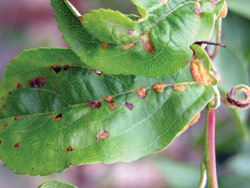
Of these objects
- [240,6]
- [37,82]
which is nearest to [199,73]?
[37,82]

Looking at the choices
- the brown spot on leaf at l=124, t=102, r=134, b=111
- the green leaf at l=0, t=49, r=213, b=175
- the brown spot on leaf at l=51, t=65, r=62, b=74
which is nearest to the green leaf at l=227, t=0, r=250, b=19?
the green leaf at l=0, t=49, r=213, b=175

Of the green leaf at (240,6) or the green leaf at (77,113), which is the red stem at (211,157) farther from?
the green leaf at (240,6)

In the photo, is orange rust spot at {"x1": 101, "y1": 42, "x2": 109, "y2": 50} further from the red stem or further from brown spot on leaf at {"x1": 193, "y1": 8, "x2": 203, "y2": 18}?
the red stem

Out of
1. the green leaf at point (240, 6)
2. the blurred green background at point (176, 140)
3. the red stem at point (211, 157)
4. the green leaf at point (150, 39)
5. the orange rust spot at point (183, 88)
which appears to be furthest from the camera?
the blurred green background at point (176, 140)

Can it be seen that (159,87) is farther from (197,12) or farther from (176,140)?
(176,140)

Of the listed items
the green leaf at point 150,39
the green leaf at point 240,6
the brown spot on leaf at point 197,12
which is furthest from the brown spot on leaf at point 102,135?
the green leaf at point 240,6

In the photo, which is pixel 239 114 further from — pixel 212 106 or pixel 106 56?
pixel 106 56
